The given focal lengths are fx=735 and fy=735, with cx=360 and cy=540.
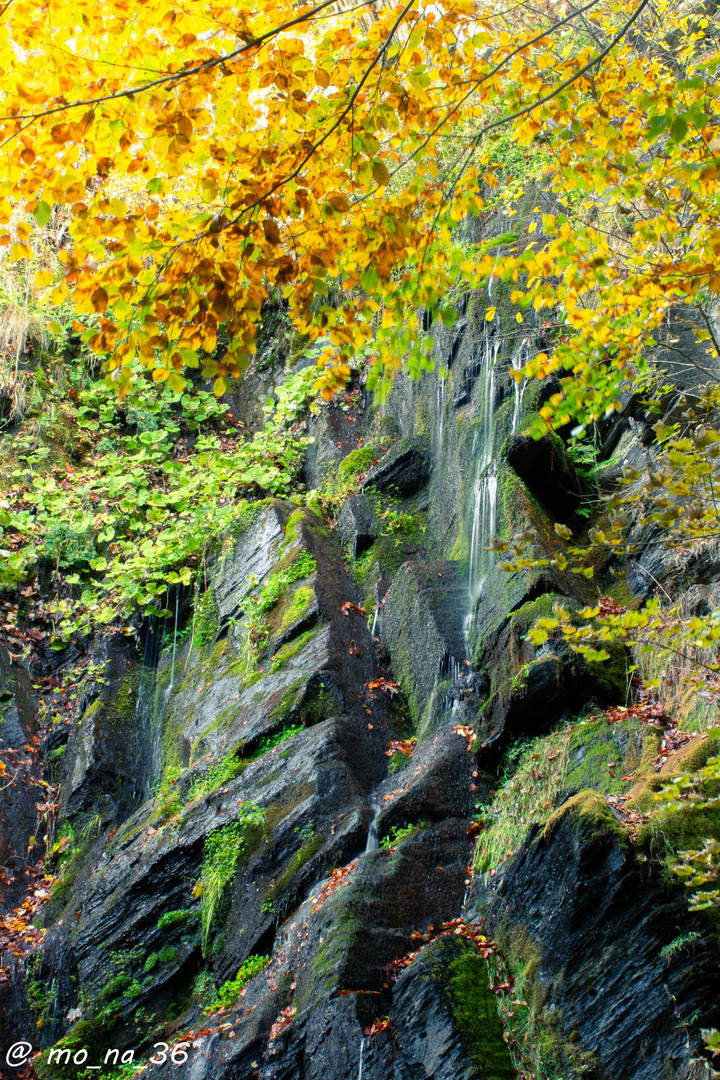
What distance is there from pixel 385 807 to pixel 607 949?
261 centimetres

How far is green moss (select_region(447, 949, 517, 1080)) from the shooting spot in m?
3.93

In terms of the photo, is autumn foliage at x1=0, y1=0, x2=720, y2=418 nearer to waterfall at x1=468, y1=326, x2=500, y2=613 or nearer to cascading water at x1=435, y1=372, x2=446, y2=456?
waterfall at x1=468, y1=326, x2=500, y2=613

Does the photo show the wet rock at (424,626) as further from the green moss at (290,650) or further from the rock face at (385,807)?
the green moss at (290,650)

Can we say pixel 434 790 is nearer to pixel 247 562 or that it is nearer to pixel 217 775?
pixel 217 775

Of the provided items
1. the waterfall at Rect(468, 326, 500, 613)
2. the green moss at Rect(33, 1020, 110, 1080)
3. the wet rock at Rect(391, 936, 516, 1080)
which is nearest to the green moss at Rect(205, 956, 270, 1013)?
the green moss at Rect(33, 1020, 110, 1080)

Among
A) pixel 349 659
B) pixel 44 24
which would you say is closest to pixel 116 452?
pixel 349 659

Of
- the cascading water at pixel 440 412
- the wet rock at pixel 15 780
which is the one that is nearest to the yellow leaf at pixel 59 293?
the cascading water at pixel 440 412

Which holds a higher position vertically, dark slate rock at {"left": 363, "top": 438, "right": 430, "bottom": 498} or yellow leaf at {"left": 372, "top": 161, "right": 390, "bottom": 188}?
dark slate rock at {"left": 363, "top": 438, "right": 430, "bottom": 498}

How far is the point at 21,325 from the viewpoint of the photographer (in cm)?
1288

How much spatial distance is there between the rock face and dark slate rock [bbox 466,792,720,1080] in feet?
0.05

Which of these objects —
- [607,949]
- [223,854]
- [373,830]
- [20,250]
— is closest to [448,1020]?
[607,949]

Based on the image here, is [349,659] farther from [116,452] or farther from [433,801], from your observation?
[116,452]

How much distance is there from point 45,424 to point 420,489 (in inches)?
290

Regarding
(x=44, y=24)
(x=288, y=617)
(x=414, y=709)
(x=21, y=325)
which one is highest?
(x=21, y=325)
